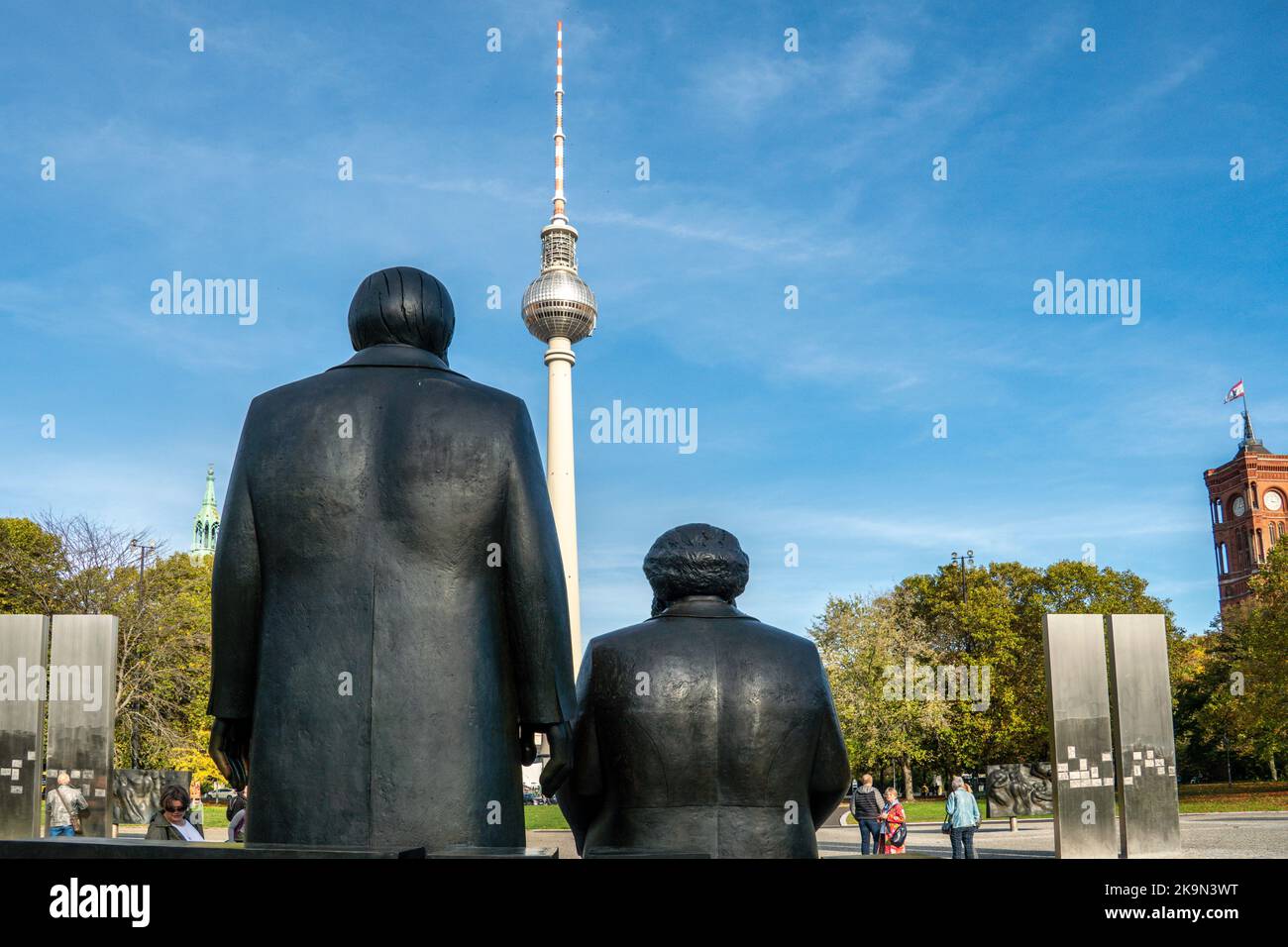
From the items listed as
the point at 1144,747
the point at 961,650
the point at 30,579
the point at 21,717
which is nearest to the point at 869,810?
the point at 1144,747

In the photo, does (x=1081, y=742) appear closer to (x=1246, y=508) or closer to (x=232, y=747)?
(x=232, y=747)

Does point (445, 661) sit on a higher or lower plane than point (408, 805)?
higher

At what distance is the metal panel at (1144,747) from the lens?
55.7 ft

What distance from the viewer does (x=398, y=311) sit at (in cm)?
426

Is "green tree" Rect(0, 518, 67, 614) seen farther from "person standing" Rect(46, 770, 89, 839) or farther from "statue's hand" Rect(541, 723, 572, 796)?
"statue's hand" Rect(541, 723, 572, 796)

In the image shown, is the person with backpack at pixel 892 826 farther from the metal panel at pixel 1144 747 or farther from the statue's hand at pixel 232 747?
the statue's hand at pixel 232 747

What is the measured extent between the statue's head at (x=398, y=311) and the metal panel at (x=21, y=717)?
589 inches

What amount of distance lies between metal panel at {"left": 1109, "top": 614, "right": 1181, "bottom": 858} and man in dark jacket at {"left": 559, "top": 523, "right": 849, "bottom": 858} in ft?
46.2

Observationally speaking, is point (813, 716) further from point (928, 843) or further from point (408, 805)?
point (928, 843)

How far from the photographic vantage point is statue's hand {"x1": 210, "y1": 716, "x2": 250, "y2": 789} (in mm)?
3969

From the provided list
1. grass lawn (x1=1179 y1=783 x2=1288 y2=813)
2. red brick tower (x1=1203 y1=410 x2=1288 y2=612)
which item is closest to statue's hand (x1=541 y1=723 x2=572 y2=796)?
grass lawn (x1=1179 y1=783 x2=1288 y2=813)
